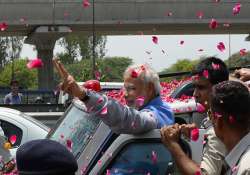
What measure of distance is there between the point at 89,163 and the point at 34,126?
16.8 feet

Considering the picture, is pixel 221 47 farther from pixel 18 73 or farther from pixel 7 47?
pixel 18 73

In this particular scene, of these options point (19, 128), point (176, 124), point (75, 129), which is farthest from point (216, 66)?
point (19, 128)

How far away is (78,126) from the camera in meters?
4.98

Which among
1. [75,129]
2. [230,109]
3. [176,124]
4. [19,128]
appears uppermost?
[230,109]

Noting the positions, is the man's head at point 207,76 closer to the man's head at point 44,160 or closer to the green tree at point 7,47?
the man's head at point 44,160

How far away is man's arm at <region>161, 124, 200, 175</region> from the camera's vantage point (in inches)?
149

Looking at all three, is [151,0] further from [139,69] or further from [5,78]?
[5,78]

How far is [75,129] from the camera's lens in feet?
16.4

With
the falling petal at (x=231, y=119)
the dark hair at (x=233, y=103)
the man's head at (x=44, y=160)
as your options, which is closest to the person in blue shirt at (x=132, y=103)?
the dark hair at (x=233, y=103)

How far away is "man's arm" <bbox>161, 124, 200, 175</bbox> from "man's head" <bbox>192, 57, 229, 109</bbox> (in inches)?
27.6

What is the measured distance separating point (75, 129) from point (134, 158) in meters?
0.62

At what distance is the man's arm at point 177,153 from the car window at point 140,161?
2.14 feet

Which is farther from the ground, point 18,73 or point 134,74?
point 134,74

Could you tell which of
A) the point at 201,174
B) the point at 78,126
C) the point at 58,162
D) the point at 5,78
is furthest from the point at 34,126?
the point at 5,78
